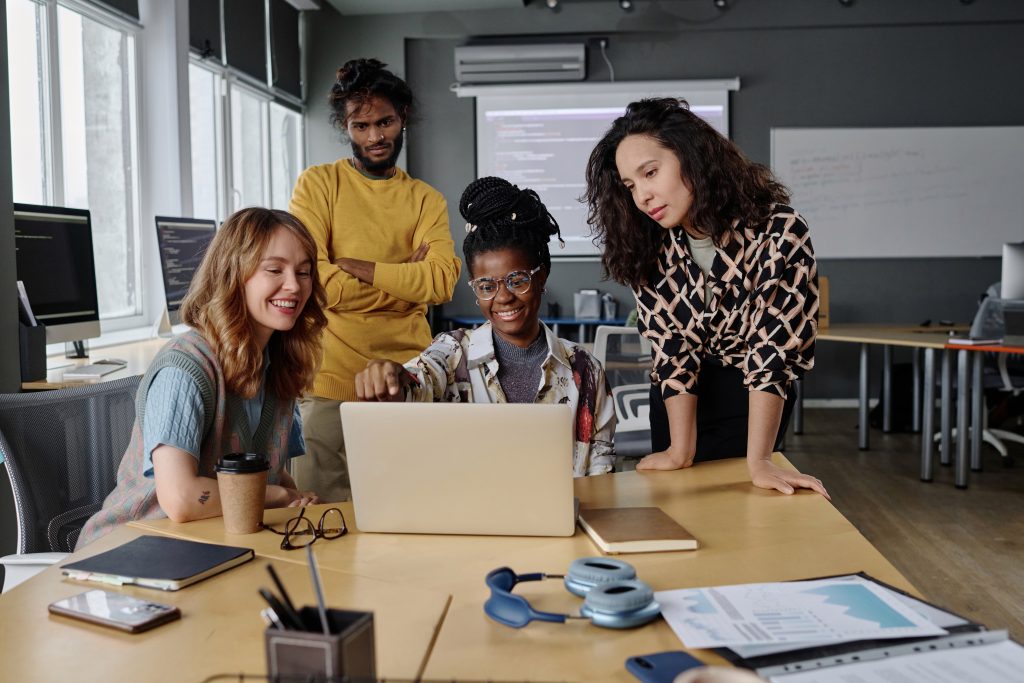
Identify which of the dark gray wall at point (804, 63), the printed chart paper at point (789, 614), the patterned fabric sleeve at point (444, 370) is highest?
the dark gray wall at point (804, 63)

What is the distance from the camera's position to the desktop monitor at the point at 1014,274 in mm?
4637

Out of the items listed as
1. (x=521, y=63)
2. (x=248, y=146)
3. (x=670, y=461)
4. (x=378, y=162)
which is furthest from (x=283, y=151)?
(x=670, y=461)

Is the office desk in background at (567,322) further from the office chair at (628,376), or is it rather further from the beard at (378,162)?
the beard at (378,162)

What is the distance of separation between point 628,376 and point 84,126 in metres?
2.77

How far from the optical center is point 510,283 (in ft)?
6.38

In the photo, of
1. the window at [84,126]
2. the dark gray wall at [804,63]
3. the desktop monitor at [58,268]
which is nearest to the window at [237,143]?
the dark gray wall at [804,63]

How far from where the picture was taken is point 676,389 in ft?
6.06

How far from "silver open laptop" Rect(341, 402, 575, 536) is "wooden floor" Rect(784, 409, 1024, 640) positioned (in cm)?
174

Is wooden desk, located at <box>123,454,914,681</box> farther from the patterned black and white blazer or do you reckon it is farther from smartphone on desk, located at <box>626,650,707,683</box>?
the patterned black and white blazer

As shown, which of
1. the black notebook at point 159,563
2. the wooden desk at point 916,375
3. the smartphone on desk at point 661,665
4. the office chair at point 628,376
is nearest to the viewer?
the smartphone on desk at point 661,665

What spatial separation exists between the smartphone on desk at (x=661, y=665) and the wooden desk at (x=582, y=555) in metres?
0.02

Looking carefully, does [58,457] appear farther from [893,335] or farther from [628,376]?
[893,335]

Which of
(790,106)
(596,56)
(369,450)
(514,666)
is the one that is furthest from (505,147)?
(514,666)

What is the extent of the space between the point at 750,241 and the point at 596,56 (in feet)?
17.5
